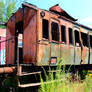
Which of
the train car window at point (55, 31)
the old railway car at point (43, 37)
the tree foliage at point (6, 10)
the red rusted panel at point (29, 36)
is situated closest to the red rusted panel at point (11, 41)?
the old railway car at point (43, 37)

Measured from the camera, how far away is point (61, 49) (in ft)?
25.2

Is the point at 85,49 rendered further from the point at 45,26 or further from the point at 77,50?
the point at 45,26

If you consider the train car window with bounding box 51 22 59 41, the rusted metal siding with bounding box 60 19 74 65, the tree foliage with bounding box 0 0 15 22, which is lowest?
the rusted metal siding with bounding box 60 19 74 65

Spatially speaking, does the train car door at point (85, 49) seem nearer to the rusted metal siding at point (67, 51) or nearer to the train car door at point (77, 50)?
the train car door at point (77, 50)

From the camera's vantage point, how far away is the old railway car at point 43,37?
6625 millimetres

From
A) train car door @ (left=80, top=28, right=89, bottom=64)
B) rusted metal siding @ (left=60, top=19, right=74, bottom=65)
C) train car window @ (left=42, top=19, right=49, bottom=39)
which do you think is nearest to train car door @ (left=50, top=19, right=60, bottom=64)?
train car window @ (left=42, top=19, right=49, bottom=39)

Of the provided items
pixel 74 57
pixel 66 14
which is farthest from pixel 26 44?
pixel 66 14

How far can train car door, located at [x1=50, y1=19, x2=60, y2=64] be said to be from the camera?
23.4 feet

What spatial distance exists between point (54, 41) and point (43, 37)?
0.71m

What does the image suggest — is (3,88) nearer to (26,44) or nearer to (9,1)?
(26,44)

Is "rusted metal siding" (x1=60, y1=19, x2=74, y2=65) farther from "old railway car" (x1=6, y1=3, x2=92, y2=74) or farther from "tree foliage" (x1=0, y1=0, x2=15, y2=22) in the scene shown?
"tree foliage" (x1=0, y1=0, x2=15, y2=22)

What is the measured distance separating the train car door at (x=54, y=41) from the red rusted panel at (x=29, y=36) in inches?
36.5

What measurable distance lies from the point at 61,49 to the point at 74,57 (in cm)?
136

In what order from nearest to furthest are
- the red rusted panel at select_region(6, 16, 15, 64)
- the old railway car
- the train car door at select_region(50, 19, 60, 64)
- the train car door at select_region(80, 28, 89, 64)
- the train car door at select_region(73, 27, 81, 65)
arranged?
the old railway car, the train car door at select_region(50, 19, 60, 64), the red rusted panel at select_region(6, 16, 15, 64), the train car door at select_region(73, 27, 81, 65), the train car door at select_region(80, 28, 89, 64)
